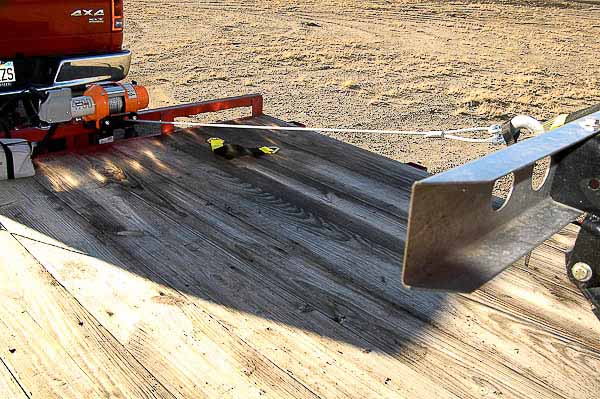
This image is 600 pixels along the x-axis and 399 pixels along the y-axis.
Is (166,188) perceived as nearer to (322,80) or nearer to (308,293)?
(308,293)

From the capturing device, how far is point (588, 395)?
193 centimetres

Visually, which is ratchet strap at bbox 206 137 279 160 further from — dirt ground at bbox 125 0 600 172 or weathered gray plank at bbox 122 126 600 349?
dirt ground at bbox 125 0 600 172

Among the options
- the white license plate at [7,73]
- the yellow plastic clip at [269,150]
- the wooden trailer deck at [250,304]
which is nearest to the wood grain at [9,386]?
the wooden trailer deck at [250,304]

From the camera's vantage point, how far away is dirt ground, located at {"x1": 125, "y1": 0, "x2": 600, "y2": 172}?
348 inches

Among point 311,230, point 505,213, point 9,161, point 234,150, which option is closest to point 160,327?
point 311,230

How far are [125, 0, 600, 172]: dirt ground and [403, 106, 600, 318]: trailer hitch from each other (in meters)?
5.34

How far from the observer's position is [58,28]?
5.01 metres

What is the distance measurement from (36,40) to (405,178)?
2947 millimetres

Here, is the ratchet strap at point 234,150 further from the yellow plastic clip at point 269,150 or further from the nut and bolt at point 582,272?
the nut and bolt at point 582,272

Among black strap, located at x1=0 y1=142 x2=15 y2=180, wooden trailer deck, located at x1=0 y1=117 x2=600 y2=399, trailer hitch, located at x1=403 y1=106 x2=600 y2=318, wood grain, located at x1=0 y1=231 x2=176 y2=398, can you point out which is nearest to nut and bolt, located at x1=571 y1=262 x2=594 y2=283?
trailer hitch, located at x1=403 y1=106 x2=600 y2=318

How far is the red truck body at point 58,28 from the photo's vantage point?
468 centimetres

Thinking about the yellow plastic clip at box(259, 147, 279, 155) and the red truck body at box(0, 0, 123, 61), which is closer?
the yellow plastic clip at box(259, 147, 279, 155)

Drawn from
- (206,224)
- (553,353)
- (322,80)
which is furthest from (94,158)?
(322,80)

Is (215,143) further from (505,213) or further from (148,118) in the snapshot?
(505,213)
